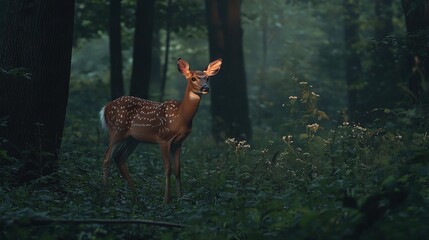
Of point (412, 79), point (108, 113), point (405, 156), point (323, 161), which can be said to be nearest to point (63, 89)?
point (108, 113)

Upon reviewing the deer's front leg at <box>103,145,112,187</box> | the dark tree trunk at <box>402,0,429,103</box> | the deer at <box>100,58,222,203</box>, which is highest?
the dark tree trunk at <box>402,0,429,103</box>

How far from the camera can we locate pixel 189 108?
1023 centimetres

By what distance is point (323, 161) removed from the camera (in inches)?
379

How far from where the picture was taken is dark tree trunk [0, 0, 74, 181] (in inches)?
365

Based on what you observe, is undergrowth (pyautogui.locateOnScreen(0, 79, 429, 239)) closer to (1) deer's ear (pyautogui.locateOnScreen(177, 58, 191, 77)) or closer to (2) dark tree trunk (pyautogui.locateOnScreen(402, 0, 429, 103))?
(1) deer's ear (pyautogui.locateOnScreen(177, 58, 191, 77))

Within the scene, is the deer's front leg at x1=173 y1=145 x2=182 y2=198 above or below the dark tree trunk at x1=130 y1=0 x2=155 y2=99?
below

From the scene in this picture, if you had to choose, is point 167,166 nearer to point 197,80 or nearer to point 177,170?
point 177,170

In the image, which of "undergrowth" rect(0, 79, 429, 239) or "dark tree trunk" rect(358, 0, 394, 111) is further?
"dark tree trunk" rect(358, 0, 394, 111)

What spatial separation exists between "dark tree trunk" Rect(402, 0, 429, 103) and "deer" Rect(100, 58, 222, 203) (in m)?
3.02

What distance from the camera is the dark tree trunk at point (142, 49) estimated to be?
17578mm

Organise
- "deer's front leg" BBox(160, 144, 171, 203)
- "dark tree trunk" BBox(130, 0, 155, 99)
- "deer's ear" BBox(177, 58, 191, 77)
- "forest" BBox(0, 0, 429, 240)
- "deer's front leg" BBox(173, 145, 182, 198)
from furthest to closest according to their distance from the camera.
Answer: "dark tree trunk" BBox(130, 0, 155, 99)
"deer's ear" BBox(177, 58, 191, 77)
"deer's front leg" BBox(173, 145, 182, 198)
"deer's front leg" BBox(160, 144, 171, 203)
"forest" BBox(0, 0, 429, 240)

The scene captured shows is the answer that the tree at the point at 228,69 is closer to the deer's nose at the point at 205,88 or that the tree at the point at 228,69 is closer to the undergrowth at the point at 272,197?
the undergrowth at the point at 272,197

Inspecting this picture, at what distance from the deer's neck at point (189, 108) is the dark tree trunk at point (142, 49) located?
24.1ft

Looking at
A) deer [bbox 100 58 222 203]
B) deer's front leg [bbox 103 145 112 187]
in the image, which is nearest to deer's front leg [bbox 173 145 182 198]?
deer [bbox 100 58 222 203]
